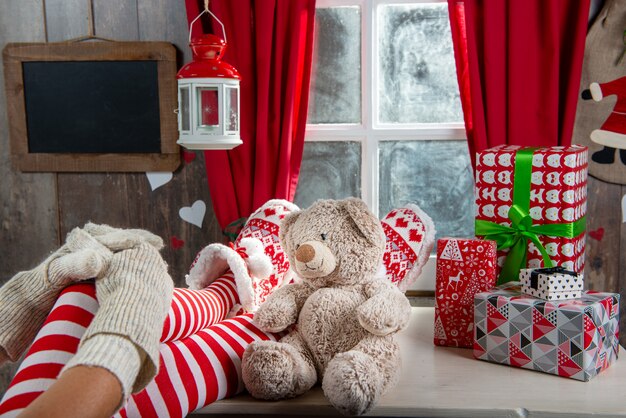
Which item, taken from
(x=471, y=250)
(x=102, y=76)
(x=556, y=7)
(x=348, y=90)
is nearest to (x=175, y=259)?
(x=102, y=76)

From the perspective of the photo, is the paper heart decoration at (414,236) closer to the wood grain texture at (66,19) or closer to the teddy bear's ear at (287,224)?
the teddy bear's ear at (287,224)

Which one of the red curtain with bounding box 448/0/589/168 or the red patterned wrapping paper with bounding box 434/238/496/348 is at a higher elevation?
the red curtain with bounding box 448/0/589/168

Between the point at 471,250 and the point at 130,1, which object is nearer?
the point at 471,250

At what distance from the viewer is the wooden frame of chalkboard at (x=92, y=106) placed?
214 centimetres

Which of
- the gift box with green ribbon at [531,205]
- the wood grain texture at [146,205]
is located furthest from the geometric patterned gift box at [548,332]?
the wood grain texture at [146,205]

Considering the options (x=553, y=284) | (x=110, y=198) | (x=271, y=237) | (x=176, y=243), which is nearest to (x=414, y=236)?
Result: (x=271, y=237)

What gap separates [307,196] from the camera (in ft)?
7.34

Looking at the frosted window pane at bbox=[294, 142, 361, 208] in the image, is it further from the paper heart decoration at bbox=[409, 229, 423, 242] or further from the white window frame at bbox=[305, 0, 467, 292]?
the paper heart decoration at bbox=[409, 229, 423, 242]

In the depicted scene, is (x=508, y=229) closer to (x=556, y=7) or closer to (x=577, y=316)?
(x=577, y=316)

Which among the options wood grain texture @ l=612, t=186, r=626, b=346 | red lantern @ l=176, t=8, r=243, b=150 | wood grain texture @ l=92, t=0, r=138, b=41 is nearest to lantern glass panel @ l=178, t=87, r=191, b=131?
red lantern @ l=176, t=8, r=243, b=150

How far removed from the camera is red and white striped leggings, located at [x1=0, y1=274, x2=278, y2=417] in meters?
1.04

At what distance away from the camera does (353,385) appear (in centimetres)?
117

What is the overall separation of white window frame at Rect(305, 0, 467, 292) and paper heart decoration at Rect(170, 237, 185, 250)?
0.54 metres

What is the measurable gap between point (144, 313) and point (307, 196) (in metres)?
1.30
